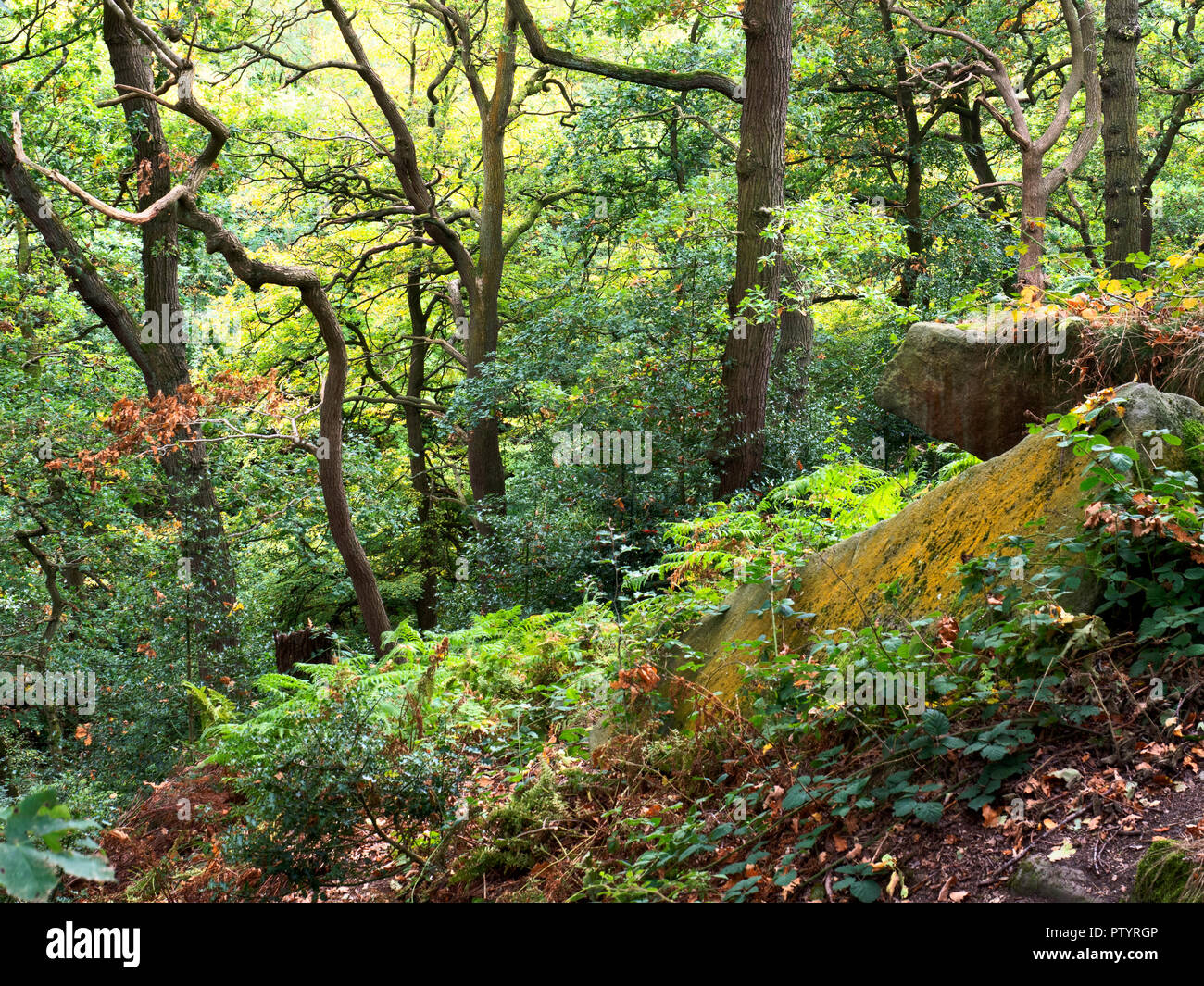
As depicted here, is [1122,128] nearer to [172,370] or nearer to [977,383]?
[977,383]

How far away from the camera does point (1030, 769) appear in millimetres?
3361

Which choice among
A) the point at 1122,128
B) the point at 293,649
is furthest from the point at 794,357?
the point at 293,649

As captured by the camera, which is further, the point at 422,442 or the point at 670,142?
the point at 422,442

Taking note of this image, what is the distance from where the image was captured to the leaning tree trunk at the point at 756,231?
11008 mm

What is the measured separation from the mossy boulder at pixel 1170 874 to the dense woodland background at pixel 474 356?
0.72m

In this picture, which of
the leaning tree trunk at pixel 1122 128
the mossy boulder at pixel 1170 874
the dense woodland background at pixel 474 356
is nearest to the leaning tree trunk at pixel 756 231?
the dense woodland background at pixel 474 356

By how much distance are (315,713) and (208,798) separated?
2510 millimetres

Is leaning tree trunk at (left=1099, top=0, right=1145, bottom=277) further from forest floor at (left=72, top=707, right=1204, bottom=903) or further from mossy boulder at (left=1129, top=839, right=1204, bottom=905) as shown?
mossy boulder at (left=1129, top=839, right=1204, bottom=905)

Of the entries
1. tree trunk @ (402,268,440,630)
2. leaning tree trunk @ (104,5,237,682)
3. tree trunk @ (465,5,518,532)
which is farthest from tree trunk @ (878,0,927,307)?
leaning tree trunk @ (104,5,237,682)

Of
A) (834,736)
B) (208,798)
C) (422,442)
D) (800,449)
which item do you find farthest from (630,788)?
(422,442)

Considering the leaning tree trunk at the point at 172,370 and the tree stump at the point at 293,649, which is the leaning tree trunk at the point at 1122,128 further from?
the leaning tree trunk at the point at 172,370

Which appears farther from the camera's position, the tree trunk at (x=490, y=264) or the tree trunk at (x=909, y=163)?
the tree trunk at (x=490, y=264)
